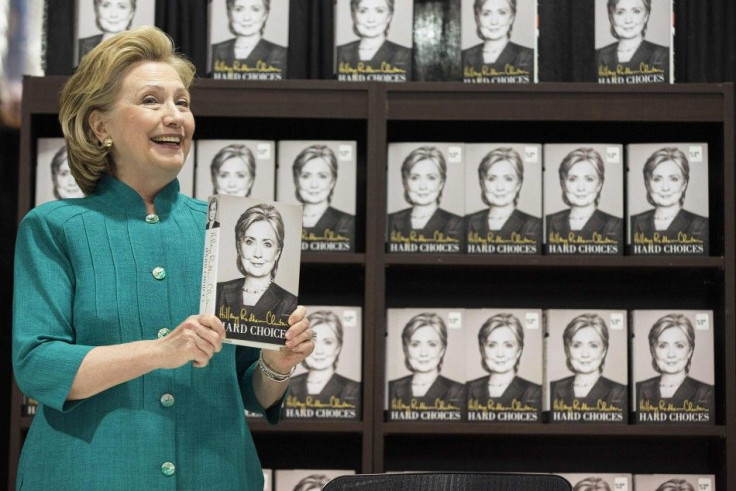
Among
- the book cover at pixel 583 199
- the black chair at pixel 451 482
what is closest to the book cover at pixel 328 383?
the book cover at pixel 583 199

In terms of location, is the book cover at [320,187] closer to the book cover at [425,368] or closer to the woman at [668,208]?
the book cover at [425,368]

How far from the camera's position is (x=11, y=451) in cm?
285

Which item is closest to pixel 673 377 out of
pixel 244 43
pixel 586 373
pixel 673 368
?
pixel 673 368

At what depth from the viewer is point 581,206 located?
2.94 meters

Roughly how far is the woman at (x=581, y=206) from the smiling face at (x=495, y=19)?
1.40 feet

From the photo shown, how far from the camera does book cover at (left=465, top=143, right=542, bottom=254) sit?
2.94m

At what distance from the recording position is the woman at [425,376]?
2.90 meters

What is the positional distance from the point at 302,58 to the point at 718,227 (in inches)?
55.3

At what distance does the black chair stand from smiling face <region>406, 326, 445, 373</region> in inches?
58.2

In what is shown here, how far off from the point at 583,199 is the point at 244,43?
1109mm

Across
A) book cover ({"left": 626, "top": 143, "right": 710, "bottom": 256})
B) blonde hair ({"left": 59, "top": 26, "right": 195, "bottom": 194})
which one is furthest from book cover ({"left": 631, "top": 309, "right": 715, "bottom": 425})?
blonde hair ({"left": 59, "top": 26, "right": 195, "bottom": 194})

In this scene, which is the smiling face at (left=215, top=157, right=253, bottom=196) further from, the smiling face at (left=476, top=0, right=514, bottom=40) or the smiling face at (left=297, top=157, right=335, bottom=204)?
the smiling face at (left=476, top=0, right=514, bottom=40)

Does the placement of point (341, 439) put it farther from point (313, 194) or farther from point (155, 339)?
point (155, 339)

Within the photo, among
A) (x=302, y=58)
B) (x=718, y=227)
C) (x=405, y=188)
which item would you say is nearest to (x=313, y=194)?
(x=405, y=188)
